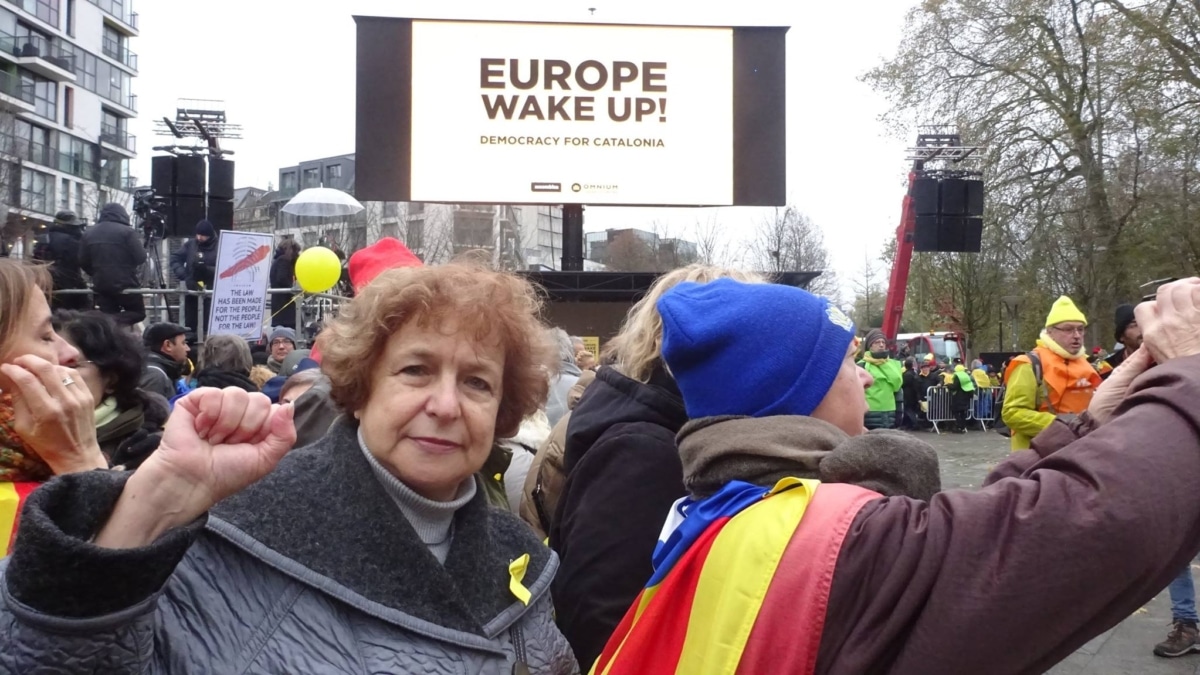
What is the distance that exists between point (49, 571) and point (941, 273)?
31.9 meters

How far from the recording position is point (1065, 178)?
21.9 meters

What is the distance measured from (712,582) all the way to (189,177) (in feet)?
45.1

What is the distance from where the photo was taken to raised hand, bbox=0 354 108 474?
1.64 meters

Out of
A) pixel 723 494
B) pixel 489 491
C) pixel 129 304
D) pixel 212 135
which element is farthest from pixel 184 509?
pixel 212 135

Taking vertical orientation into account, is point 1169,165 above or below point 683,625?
above

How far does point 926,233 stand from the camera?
51.2 ft

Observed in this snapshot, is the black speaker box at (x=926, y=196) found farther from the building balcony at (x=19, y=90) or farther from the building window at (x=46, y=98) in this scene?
the building window at (x=46, y=98)

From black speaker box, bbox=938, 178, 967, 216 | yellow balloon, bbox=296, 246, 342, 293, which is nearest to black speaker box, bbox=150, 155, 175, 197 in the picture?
yellow balloon, bbox=296, 246, 342, 293

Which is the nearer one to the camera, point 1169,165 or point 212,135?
point 212,135

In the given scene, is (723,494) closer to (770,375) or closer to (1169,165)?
(770,375)

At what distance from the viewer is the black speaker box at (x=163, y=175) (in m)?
13.1

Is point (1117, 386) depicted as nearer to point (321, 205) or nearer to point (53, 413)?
point (53, 413)

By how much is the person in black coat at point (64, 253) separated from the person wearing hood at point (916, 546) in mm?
8984

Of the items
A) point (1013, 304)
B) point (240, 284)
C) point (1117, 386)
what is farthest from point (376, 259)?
point (1013, 304)
